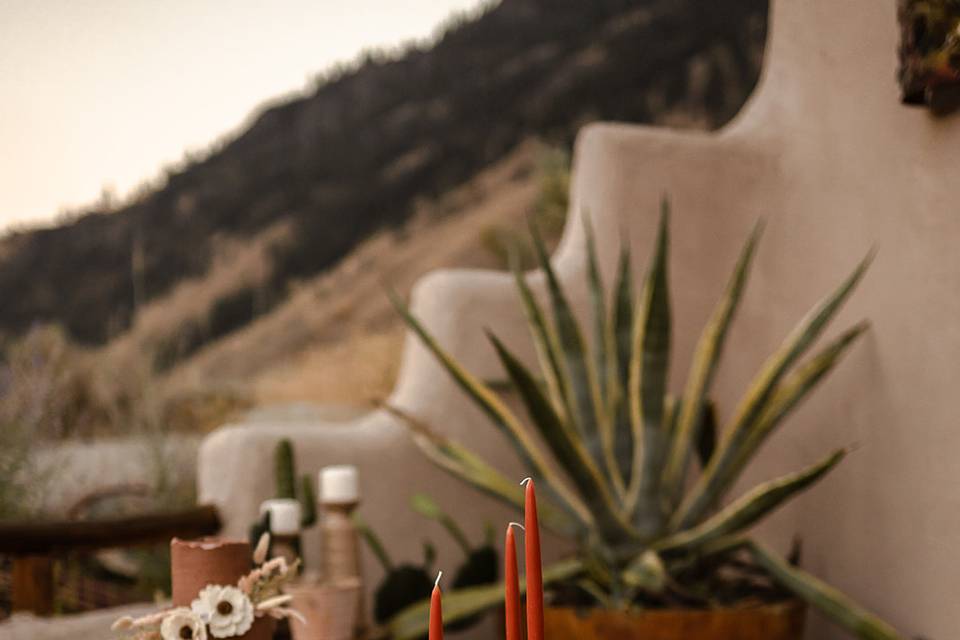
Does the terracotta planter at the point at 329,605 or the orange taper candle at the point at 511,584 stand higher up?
the orange taper candle at the point at 511,584

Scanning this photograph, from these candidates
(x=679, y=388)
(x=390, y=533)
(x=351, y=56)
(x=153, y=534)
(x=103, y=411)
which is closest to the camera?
(x=153, y=534)

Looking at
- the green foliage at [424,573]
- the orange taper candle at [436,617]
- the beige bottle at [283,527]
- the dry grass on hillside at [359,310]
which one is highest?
the dry grass on hillside at [359,310]

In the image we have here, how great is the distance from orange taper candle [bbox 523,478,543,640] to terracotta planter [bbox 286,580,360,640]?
1212 mm

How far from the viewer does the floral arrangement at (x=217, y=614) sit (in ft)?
3.15

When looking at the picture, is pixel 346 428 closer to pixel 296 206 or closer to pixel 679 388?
pixel 679 388

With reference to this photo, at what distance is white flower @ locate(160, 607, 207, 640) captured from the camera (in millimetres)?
954

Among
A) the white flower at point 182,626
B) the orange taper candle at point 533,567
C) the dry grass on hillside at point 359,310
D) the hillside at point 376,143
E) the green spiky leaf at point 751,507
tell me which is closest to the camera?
the orange taper candle at point 533,567

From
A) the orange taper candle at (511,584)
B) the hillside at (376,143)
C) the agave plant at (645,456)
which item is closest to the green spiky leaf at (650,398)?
the agave plant at (645,456)

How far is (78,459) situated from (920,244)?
12.6 ft

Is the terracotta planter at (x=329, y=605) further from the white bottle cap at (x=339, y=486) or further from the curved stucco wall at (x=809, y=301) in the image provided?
the curved stucco wall at (x=809, y=301)

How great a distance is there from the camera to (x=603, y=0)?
22.9 ft

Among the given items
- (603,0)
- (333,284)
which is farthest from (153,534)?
(603,0)

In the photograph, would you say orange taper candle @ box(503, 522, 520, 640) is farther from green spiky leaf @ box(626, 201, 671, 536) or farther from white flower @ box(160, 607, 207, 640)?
green spiky leaf @ box(626, 201, 671, 536)

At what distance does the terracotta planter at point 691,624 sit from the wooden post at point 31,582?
1.12 meters
